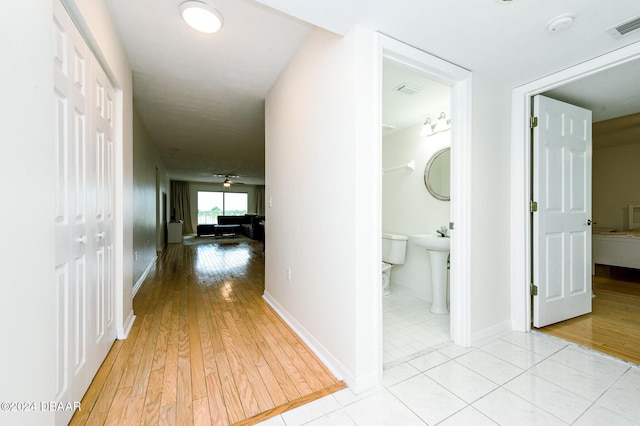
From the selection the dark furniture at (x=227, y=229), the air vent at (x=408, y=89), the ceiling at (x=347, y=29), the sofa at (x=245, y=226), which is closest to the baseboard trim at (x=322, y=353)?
the ceiling at (x=347, y=29)

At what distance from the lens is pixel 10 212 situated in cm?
67

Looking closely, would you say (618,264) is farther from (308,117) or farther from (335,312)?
(308,117)

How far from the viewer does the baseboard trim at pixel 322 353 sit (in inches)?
57.6

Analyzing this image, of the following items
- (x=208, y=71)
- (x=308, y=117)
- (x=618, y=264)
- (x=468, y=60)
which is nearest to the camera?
(x=468, y=60)

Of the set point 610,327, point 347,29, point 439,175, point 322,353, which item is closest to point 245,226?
point 439,175

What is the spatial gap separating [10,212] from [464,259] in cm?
232

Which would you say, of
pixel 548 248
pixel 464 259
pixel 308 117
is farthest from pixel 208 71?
pixel 548 248

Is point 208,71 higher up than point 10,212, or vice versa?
point 208,71

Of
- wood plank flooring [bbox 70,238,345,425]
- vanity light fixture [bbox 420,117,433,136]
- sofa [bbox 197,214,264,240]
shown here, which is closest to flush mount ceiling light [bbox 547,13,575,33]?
vanity light fixture [bbox 420,117,433,136]

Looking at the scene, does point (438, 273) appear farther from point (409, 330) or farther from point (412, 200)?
point (412, 200)

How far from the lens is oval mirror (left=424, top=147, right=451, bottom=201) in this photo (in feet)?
9.34

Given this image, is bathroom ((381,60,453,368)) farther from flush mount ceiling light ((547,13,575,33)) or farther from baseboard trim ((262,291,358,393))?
flush mount ceiling light ((547,13,575,33))

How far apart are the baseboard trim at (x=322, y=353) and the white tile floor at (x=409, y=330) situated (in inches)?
13.4

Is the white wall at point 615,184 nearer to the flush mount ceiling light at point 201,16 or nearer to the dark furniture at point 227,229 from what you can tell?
the flush mount ceiling light at point 201,16
